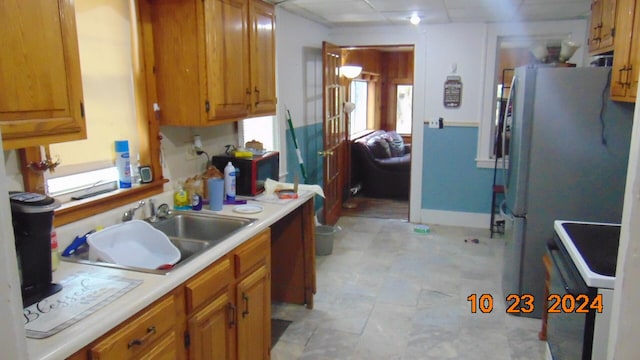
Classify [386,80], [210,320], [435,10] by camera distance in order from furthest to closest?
[386,80] → [435,10] → [210,320]

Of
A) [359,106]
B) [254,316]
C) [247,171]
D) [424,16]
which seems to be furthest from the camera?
[359,106]

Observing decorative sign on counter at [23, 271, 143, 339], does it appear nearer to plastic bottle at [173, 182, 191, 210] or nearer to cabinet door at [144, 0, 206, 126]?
plastic bottle at [173, 182, 191, 210]

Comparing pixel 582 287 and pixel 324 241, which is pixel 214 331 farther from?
pixel 324 241

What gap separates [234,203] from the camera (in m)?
2.85

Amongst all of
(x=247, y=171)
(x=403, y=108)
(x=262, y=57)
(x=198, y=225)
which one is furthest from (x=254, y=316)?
(x=403, y=108)

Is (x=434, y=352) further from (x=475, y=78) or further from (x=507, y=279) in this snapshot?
(x=475, y=78)

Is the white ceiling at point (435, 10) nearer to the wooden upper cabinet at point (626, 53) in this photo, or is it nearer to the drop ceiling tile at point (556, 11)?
the drop ceiling tile at point (556, 11)

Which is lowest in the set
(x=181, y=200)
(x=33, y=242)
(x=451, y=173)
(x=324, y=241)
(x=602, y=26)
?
(x=324, y=241)

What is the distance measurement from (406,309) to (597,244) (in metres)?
1.47

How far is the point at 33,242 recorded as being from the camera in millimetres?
1524

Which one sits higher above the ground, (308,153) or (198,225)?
(308,153)

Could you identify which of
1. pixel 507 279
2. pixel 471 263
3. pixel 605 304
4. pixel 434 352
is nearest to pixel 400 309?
pixel 434 352

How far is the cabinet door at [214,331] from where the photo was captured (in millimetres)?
1875

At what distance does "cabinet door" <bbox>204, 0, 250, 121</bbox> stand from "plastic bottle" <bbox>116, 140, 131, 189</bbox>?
18.1 inches
